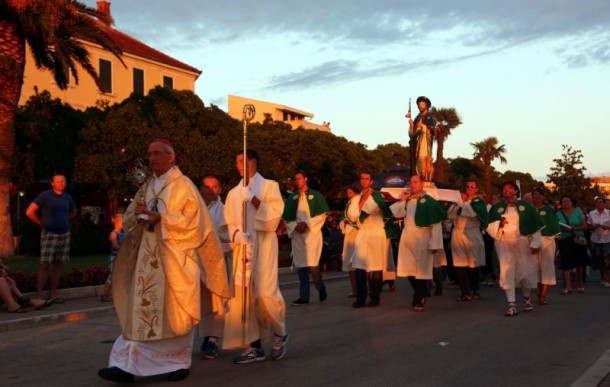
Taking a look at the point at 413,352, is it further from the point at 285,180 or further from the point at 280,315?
the point at 285,180

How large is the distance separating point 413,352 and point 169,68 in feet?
156

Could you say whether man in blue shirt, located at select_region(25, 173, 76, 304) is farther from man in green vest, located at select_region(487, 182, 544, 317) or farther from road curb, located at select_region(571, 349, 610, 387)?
road curb, located at select_region(571, 349, 610, 387)

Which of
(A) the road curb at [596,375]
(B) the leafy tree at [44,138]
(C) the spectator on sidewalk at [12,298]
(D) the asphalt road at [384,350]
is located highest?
(B) the leafy tree at [44,138]

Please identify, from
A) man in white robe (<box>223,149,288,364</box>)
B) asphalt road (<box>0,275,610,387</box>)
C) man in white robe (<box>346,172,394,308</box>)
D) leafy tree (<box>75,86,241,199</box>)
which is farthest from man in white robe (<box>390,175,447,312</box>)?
leafy tree (<box>75,86,241,199</box>)

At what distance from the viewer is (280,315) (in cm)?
736

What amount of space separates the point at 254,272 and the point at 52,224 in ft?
17.8

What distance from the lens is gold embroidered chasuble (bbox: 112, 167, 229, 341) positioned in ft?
20.6

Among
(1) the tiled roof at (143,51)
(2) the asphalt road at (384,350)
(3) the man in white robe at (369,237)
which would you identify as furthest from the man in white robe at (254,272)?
(1) the tiled roof at (143,51)

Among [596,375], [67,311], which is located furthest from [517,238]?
[67,311]

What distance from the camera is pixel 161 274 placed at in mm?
6387

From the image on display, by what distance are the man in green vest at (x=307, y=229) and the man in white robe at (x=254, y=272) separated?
4.60 metres

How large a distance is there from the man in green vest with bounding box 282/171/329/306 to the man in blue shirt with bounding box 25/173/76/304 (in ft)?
11.3

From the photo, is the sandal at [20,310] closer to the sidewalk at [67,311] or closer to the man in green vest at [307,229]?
the sidewalk at [67,311]

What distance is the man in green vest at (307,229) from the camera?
480 inches
